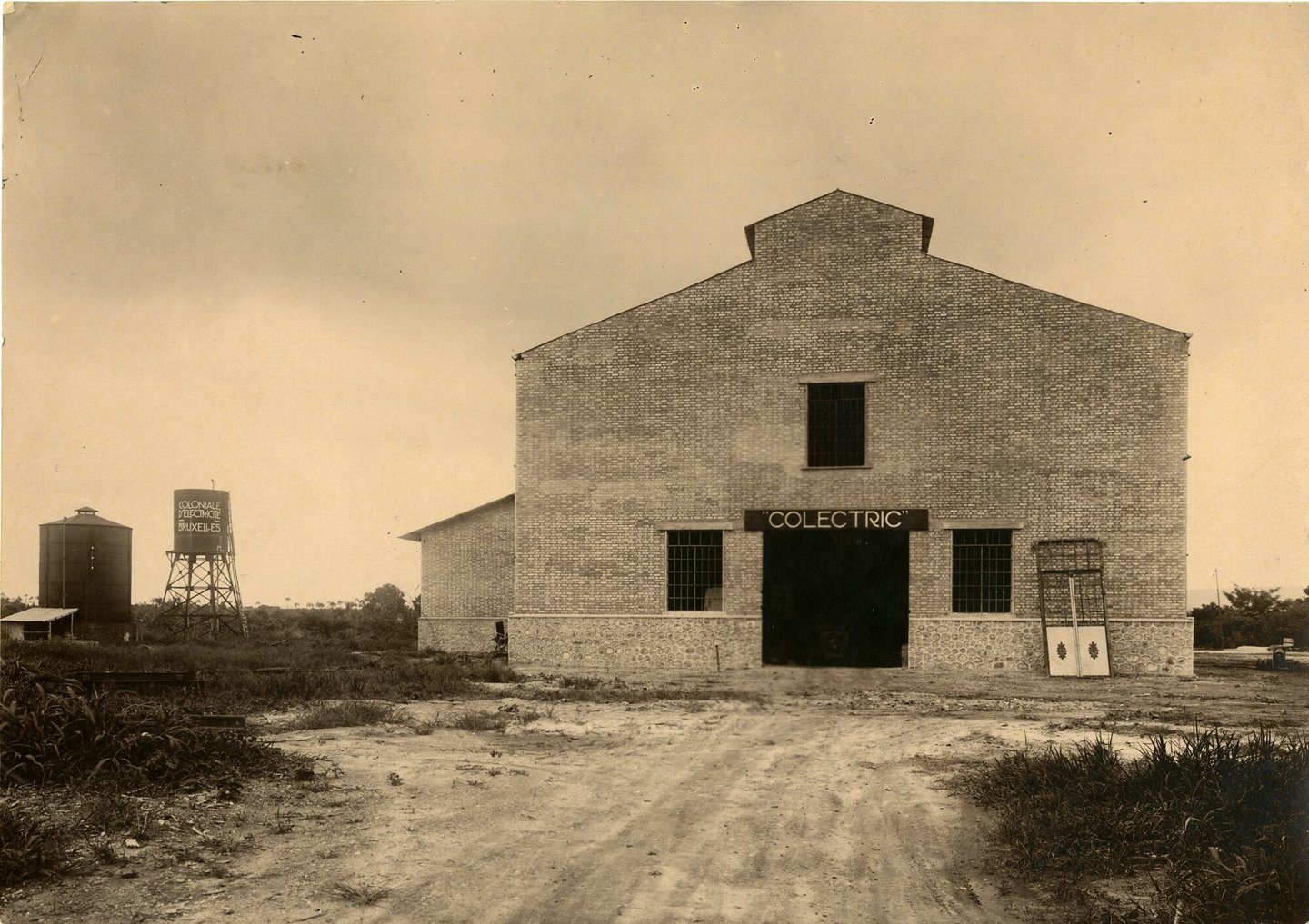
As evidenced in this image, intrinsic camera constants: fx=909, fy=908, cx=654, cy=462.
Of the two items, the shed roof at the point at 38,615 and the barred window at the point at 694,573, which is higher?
the barred window at the point at 694,573

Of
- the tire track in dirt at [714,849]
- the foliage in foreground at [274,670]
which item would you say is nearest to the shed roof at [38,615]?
the foliage in foreground at [274,670]

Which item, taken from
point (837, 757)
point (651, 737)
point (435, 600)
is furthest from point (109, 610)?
point (837, 757)

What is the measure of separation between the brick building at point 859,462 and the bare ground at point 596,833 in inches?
293

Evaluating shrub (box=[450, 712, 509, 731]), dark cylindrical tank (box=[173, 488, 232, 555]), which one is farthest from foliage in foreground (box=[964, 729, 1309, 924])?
dark cylindrical tank (box=[173, 488, 232, 555])

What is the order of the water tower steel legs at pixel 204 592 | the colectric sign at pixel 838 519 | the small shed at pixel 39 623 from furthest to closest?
the water tower steel legs at pixel 204 592, the small shed at pixel 39 623, the colectric sign at pixel 838 519

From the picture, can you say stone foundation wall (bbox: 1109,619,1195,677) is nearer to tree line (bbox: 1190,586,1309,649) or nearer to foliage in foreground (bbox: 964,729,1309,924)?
foliage in foreground (bbox: 964,729,1309,924)

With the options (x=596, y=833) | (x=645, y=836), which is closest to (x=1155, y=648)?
(x=645, y=836)

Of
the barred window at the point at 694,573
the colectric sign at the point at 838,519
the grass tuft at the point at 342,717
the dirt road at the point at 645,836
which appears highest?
the colectric sign at the point at 838,519

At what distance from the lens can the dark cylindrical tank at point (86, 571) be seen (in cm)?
3180

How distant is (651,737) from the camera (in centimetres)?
1190

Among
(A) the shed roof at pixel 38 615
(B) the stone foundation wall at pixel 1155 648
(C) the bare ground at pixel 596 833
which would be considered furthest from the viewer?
(A) the shed roof at pixel 38 615

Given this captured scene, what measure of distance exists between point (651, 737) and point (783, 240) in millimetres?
13743

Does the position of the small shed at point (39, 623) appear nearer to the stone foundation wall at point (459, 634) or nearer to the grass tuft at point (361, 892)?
the stone foundation wall at point (459, 634)

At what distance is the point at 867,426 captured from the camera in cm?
2119
